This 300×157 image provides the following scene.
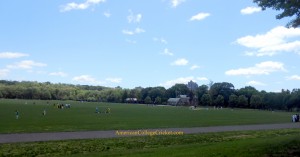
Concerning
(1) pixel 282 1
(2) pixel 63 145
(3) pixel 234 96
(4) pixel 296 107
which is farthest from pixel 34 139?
(3) pixel 234 96

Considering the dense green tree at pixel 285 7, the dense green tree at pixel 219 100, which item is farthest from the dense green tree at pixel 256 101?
the dense green tree at pixel 285 7

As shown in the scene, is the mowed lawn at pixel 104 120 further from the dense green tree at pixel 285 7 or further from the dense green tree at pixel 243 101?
the dense green tree at pixel 243 101

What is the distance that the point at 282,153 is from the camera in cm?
1420

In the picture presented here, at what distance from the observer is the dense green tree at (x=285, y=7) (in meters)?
13.8

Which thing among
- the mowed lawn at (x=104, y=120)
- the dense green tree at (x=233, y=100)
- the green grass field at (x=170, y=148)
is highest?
the dense green tree at (x=233, y=100)

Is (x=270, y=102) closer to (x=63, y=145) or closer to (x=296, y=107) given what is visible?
(x=296, y=107)

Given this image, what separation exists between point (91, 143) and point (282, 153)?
15.4m

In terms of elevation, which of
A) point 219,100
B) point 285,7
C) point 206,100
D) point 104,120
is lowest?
point 104,120

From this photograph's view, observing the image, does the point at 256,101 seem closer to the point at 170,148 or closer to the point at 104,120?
the point at 104,120

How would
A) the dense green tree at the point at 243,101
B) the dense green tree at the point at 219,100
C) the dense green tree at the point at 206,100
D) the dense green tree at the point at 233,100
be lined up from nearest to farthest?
the dense green tree at the point at 243,101 < the dense green tree at the point at 233,100 < the dense green tree at the point at 219,100 < the dense green tree at the point at 206,100

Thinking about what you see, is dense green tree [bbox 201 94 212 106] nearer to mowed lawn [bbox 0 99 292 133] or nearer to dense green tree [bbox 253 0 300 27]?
mowed lawn [bbox 0 99 292 133]

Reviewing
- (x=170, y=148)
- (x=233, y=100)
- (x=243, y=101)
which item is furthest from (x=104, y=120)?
(x=233, y=100)

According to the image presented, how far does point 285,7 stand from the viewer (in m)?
14.0

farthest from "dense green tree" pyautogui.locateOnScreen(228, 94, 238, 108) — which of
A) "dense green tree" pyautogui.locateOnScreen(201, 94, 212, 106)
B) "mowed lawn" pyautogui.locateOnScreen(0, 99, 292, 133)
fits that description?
"mowed lawn" pyautogui.locateOnScreen(0, 99, 292, 133)
